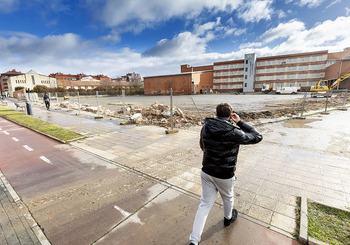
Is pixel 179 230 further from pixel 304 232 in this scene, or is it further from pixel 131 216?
pixel 304 232

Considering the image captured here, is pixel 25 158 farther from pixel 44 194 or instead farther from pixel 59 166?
pixel 44 194

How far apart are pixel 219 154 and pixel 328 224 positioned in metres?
2.11

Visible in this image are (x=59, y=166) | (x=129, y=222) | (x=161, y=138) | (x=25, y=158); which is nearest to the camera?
(x=129, y=222)

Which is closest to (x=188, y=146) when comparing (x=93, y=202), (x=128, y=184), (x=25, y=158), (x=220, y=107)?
(x=128, y=184)

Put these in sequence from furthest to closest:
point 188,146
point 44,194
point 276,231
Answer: point 188,146, point 44,194, point 276,231

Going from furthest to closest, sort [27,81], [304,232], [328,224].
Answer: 1. [27,81]
2. [328,224]
3. [304,232]

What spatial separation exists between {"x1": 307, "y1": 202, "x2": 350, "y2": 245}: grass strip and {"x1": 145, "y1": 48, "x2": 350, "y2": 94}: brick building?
5282cm

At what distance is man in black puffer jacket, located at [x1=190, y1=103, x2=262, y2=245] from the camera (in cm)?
207

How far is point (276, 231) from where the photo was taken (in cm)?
252

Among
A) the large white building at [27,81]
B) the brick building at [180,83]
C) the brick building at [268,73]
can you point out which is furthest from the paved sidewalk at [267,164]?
the large white building at [27,81]

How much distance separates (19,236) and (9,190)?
182 centimetres

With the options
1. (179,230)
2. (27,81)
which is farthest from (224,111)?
(27,81)

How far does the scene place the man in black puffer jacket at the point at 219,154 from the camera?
2070 millimetres

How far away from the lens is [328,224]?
2561 mm
